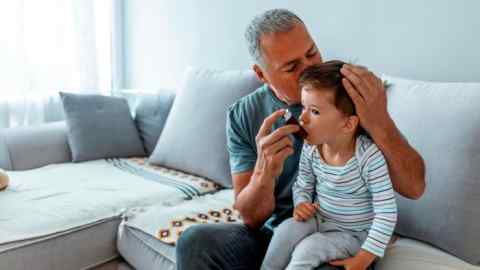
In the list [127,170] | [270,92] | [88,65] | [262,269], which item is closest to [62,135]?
[127,170]

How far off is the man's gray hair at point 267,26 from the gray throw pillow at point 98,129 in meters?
1.25

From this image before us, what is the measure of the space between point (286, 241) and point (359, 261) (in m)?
0.18

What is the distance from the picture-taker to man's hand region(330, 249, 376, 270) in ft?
3.08

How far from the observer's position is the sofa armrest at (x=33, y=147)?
2090 mm

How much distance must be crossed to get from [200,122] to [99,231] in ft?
2.17

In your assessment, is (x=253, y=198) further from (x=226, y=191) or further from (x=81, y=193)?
(x=81, y=193)

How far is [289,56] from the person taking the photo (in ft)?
3.71

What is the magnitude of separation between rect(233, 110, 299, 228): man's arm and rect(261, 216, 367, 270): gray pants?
0.12 metres

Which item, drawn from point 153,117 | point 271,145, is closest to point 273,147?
point 271,145

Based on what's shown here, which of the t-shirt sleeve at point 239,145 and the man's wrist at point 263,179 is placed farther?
the t-shirt sleeve at point 239,145

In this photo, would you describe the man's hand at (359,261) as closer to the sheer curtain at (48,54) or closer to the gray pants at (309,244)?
the gray pants at (309,244)

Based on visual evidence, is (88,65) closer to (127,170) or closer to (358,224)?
(127,170)

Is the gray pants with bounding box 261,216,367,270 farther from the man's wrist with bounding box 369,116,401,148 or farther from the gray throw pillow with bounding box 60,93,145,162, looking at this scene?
the gray throw pillow with bounding box 60,93,145,162

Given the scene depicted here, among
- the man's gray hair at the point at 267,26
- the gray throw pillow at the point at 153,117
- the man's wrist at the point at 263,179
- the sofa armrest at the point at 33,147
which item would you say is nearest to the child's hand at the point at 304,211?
the man's wrist at the point at 263,179
